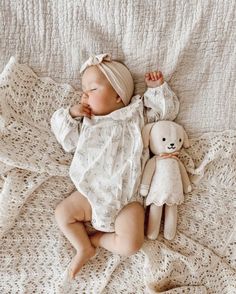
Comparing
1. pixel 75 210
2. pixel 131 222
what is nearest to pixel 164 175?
pixel 131 222

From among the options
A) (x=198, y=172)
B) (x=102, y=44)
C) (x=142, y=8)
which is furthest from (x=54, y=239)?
(x=142, y=8)

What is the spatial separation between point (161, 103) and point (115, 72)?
151mm

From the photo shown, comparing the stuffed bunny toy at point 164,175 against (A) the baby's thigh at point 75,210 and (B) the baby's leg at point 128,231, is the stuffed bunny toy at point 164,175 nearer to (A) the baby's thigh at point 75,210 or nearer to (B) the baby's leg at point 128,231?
(B) the baby's leg at point 128,231

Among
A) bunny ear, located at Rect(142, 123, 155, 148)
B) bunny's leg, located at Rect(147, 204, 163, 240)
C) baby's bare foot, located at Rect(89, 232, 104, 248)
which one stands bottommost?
baby's bare foot, located at Rect(89, 232, 104, 248)

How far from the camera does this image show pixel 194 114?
4.43ft

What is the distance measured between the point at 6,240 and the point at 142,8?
76 centimetres

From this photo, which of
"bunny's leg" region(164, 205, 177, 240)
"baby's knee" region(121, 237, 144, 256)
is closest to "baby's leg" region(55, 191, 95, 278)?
"baby's knee" region(121, 237, 144, 256)

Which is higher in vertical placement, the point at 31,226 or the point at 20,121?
the point at 20,121

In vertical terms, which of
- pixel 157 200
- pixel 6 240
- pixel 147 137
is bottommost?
pixel 6 240

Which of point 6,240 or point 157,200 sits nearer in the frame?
point 157,200

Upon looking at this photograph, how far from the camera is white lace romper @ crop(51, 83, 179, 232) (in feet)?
4.21

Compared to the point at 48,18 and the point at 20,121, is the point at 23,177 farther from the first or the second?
the point at 48,18

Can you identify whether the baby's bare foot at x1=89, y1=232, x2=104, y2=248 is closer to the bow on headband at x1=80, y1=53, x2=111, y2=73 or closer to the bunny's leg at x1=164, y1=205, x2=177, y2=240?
the bunny's leg at x1=164, y1=205, x2=177, y2=240

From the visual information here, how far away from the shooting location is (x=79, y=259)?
4.34 feet
